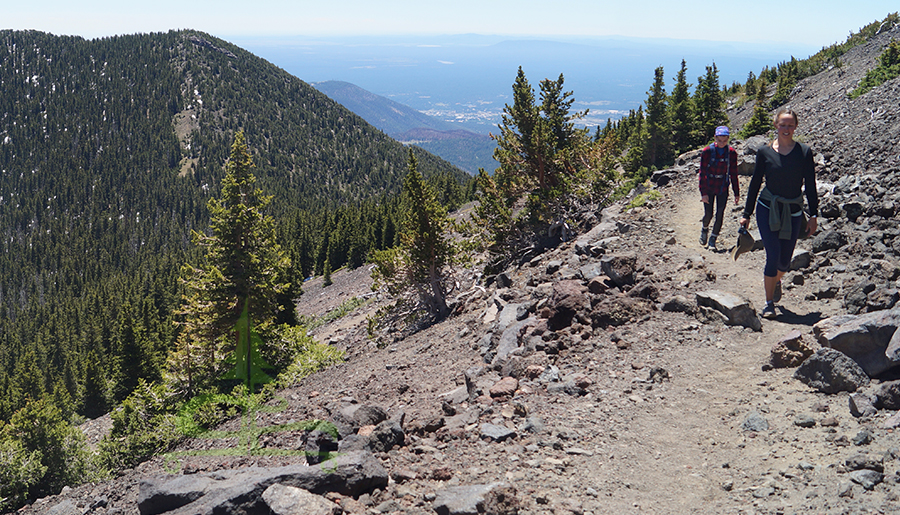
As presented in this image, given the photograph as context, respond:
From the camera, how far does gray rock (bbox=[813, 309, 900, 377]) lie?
19.8ft

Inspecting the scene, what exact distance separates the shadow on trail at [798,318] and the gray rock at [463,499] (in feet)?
19.1

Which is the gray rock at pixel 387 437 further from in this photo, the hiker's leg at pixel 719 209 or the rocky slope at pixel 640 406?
the hiker's leg at pixel 719 209

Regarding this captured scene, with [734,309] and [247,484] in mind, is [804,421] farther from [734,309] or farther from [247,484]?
[247,484]

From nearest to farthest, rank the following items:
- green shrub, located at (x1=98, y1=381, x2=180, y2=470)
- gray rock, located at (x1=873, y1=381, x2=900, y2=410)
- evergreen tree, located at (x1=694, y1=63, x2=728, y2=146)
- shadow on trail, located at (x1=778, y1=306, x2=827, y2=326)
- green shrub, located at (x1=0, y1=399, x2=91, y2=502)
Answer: gray rock, located at (x1=873, y1=381, x2=900, y2=410) < shadow on trail, located at (x1=778, y1=306, x2=827, y2=326) < green shrub, located at (x1=98, y1=381, x2=180, y2=470) < green shrub, located at (x1=0, y1=399, x2=91, y2=502) < evergreen tree, located at (x1=694, y1=63, x2=728, y2=146)

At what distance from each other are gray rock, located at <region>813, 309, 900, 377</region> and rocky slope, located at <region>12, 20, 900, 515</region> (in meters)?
0.03

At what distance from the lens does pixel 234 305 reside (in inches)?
857

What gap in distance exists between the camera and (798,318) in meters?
8.29

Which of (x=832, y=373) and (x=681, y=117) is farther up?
(x=681, y=117)

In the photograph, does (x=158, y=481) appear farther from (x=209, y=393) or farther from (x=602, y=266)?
(x=209, y=393)

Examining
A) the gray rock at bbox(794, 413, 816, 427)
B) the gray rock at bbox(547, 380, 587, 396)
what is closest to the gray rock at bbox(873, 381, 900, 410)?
the gray rock at bbox(794, 413, 816, 427)

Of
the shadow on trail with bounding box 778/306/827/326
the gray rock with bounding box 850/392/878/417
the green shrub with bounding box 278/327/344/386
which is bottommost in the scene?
the green shrub with bounding box 278/327/344/386

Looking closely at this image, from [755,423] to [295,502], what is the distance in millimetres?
5282

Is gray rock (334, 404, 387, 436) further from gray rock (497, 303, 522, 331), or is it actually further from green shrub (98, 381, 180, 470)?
green shrub (98, 381, 180, 470)

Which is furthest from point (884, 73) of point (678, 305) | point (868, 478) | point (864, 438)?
point (868, 478)
